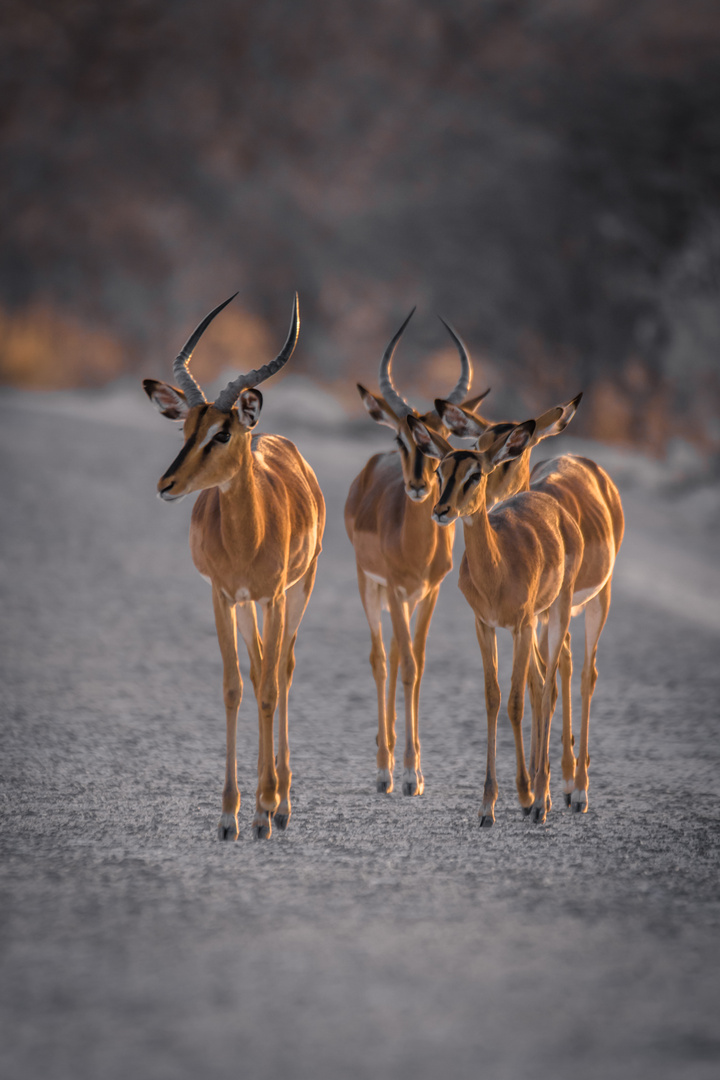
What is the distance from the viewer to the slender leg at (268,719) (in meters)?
6.16

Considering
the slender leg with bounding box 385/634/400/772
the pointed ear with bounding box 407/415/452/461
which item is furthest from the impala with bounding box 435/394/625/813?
the slender leg with bounding box 385/634/400/772

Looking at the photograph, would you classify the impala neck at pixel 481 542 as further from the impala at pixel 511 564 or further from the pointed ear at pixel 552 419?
the pointed ear at pixel 552 419

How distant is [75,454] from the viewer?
62.9 ft

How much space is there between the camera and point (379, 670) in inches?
294

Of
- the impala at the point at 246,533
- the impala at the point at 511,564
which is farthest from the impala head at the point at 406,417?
the impala at the point at 246,533

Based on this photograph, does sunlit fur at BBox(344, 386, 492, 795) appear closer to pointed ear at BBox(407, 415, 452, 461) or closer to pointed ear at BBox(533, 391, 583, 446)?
pointed ear at BBox(407, 415, 452, 461)

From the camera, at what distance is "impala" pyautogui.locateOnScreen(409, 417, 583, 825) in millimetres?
5798

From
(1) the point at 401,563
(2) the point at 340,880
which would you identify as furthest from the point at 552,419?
(2) the point at 340,880

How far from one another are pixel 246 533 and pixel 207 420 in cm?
65

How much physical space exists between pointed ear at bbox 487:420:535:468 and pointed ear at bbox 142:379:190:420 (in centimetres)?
154

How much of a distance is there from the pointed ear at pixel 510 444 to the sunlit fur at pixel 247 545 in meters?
1.17

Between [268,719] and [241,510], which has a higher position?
[241,510]

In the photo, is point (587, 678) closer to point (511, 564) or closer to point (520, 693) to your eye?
point (520, 693)

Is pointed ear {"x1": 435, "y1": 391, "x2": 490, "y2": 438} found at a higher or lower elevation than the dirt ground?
higher
